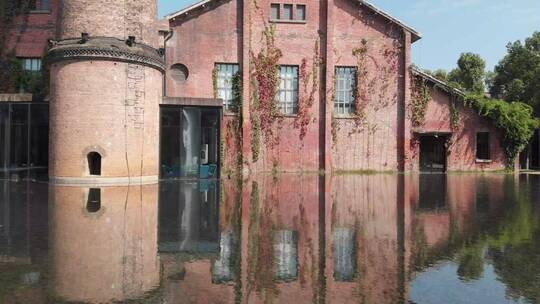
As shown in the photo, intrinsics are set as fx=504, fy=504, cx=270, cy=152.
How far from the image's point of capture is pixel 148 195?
1532cm

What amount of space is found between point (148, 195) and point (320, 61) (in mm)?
16273

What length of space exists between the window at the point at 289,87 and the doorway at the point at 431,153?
8.73 metres

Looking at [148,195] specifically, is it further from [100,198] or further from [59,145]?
[59,145]

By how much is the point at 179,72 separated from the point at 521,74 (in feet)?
98.1

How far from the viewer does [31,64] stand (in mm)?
28172

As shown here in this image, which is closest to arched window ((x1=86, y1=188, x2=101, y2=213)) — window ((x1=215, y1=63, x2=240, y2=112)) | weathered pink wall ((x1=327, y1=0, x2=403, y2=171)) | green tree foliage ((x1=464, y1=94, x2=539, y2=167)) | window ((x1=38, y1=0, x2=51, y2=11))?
window ((x1=215, y1=63, x2=240, y2=112))

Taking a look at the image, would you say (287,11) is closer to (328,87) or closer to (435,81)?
(328,87)

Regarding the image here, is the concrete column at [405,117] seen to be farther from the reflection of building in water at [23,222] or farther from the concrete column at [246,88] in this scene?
the reflection of building in water at [23,222]

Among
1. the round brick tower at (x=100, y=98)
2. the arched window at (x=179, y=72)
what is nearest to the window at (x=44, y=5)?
→ the arched window at (x=179, y=72)

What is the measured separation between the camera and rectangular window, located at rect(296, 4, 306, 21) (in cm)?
2867

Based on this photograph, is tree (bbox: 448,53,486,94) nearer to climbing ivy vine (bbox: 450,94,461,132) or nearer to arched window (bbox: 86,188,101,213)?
climbing ivy vine (bbox: 450,94,461,132)

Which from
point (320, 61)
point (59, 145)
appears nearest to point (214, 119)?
point (59, 145)

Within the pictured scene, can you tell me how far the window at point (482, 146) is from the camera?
30.9 metres

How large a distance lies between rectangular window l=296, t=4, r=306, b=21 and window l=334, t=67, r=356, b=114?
11.6ft
